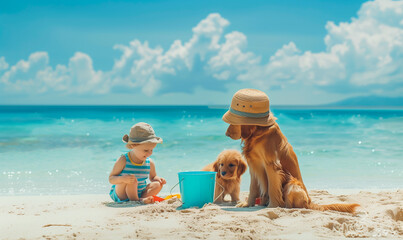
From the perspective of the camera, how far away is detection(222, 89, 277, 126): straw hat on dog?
3.65 m

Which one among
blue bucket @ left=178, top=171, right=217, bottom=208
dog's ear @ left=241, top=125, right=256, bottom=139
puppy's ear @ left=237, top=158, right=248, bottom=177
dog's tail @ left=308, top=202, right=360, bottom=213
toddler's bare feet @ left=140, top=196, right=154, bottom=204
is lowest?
toddler's bare feet @ left=140, top=196, right=154, bottom=204

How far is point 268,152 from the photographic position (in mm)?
3629

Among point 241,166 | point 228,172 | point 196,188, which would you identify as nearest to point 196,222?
point 196,188

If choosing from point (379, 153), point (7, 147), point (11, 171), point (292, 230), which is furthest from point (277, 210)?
point (7, 147)

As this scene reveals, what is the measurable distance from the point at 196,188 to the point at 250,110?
0.95 metres

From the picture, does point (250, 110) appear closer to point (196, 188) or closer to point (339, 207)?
point (196, 188)

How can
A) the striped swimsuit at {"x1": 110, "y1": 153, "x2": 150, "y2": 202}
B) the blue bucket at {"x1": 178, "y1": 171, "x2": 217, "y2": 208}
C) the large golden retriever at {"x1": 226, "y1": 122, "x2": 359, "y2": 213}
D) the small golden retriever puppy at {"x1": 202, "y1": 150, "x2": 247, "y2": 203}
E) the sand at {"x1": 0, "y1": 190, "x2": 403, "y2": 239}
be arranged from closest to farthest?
the sand at {"x1": 0, "y1": 190, "x2": 403, "y2": 239} < the large golden retriever at {"x1": 226, "y1": 122, "x2": 359, "y2": 213} < the blue bucket at {"x1": 178, "y1": 171, "x2": 217, "y2": 208} < the small golden retriever puppy at {"x1": 202, "y1": 150, "x2": 247, "y2": 203} < the striped swimsuit at {"x1": 110, "y1": 153, "x2": 150, "y2": 202}

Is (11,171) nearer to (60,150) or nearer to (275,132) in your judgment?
(60,150)

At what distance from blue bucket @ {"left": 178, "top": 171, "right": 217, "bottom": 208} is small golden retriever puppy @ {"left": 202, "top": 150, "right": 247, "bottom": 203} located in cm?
22

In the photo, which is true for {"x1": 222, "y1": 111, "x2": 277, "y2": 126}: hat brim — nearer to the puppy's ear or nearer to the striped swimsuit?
the puppy's ear

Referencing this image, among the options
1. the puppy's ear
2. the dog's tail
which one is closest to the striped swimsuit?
the puppy's ear

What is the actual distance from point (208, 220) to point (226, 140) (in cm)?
991

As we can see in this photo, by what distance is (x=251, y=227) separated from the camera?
122 inches

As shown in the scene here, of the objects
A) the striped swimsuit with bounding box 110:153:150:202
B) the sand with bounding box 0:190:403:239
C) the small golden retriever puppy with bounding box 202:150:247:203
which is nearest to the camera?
the sand with bounding box 0:190:403:239
